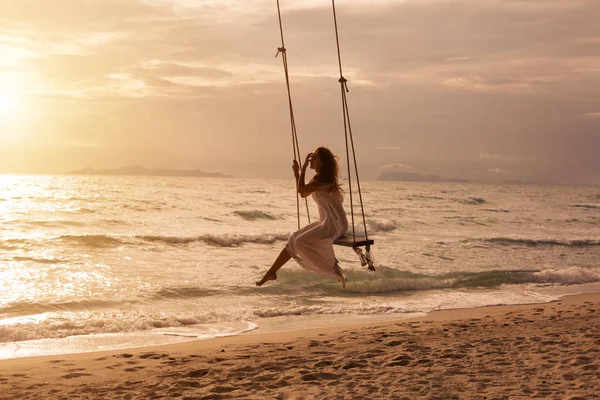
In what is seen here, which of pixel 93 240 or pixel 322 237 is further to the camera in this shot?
pixel 93 240

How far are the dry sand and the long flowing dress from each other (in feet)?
3.49

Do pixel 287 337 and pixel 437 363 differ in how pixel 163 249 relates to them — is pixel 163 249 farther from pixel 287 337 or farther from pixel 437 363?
pixel 437 363

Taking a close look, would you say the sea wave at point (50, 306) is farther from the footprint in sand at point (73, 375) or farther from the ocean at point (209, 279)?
the footprint in sand at point (73, 375)

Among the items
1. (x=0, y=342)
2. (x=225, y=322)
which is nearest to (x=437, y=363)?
(x=225, y=322)

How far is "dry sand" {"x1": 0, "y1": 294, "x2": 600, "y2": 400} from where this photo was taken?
602cm

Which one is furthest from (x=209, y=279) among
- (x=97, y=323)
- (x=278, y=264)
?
(x=278, y=264)

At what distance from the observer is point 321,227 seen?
25.2ft

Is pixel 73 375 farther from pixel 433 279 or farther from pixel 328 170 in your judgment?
pixel 433 279

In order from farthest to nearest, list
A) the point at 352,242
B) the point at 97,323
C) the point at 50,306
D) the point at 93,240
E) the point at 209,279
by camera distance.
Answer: the point at 93,240
the point at 209,279
the point at 50,306
the point at 97,323
the point at 352,242

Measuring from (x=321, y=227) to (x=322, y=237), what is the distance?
12 cm

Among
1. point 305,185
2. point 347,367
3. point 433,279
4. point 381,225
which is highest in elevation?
point 305,185

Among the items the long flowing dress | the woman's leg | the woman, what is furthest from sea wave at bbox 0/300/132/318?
the long flowing dress

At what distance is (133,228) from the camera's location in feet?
82.4

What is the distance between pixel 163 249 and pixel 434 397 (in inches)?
592
